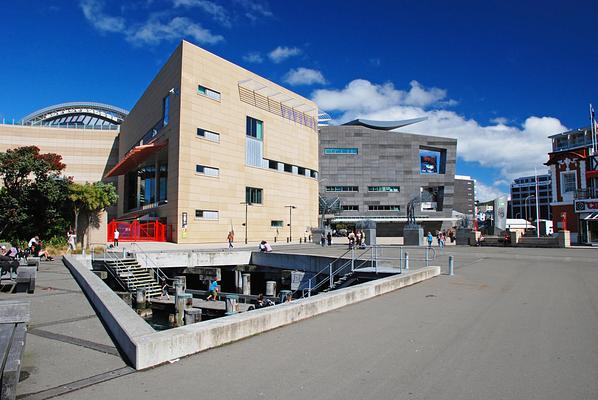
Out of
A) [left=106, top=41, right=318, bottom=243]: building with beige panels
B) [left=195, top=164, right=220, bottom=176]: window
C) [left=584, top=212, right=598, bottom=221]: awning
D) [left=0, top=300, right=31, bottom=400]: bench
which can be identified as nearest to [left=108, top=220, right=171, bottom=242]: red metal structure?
[left=106, top=41, right=318, bottom=243]: building with beige panels

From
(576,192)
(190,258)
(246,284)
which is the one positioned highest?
(576,192)

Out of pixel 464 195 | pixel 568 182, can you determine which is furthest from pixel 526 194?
pixel 568 182

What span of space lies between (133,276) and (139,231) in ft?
54.3

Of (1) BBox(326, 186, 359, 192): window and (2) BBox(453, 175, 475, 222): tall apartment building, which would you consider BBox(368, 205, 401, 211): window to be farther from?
(2) BBox(453, 175, 475, 222): tall apartment building

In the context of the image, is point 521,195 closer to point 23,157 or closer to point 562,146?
point 562,146

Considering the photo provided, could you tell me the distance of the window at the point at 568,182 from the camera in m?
42.4

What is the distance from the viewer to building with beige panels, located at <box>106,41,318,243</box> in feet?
131

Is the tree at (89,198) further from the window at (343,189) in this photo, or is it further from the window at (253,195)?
the window at (343,189)

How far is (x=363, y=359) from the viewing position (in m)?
5.62

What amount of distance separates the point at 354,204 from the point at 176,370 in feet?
266

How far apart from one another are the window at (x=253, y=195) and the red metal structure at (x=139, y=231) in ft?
32.7

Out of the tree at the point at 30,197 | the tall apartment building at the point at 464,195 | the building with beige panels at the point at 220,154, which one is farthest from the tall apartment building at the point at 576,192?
the tall apartment building at the point at 464,195

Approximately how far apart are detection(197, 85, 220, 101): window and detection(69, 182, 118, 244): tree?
53.7 feet

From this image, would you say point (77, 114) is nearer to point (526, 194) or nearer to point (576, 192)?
point (576, 192)
